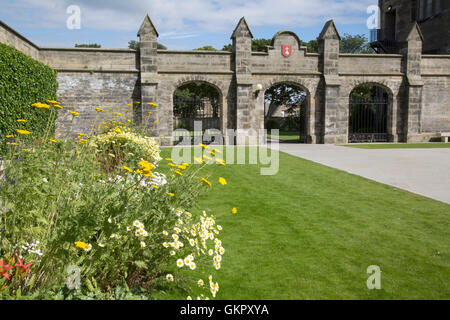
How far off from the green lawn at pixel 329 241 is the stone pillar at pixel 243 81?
1136 centimetres

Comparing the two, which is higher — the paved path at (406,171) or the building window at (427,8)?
the building window at (427,8)

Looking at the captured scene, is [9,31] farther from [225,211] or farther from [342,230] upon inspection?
[342,230]

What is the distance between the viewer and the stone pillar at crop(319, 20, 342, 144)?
65.0 ft

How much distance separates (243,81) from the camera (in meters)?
18.9

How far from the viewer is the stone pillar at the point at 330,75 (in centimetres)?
1980

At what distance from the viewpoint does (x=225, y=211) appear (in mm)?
5980

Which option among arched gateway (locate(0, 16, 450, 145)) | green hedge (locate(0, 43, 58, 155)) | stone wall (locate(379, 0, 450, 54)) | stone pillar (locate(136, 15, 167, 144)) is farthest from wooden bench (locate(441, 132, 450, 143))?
green hedge (locate(0, 43, 58, 155))

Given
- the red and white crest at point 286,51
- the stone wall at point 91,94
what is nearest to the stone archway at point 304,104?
the red and white crest at point 286,51

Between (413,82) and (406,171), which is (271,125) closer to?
(413,82)

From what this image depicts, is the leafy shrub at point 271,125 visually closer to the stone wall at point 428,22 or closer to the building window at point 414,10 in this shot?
the stone wall at point 428,22

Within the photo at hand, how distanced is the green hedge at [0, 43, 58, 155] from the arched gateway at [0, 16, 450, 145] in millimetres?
2822

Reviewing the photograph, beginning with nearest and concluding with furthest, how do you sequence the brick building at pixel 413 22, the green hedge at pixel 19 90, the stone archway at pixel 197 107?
1. the green hedge at pixel 19 90
2. the stone archway at pixel 197 107
3. the brick building at pixel 413 22

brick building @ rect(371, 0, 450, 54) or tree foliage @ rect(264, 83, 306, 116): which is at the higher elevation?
brick building @ rect(371, 0, 450, 54)

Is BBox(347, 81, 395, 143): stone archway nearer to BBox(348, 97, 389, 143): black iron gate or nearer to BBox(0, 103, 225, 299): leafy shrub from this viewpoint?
BBox(348, 97, 389, 143): black iron gate
